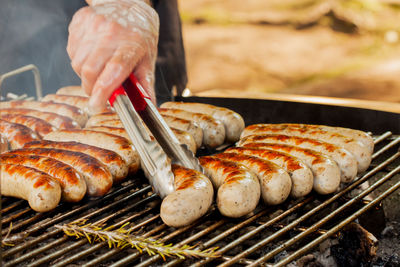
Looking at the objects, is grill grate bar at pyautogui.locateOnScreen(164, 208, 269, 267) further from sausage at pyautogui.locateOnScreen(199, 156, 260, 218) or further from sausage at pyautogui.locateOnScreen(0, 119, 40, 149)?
sausage at pyautogui.locateOnScreen(0, 119, 40, 149)

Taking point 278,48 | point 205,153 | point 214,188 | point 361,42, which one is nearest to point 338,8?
point 361,42

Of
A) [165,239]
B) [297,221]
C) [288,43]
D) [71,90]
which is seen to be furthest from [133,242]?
[288,43]

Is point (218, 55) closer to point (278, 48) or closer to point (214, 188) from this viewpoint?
point (278, 48)

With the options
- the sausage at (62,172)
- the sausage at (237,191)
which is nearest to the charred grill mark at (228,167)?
the sausage at (237,191)

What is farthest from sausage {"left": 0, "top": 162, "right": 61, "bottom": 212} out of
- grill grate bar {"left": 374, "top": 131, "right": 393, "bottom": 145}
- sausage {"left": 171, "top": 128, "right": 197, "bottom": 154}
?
grill grate bar {"left": 374, "top": 131, "right": 393, "bottom": 145}

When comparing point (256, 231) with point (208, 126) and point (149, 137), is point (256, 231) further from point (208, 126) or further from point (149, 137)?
point (208, 126)

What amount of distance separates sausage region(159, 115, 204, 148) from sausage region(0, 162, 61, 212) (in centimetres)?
110

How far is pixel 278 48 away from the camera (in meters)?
10.2

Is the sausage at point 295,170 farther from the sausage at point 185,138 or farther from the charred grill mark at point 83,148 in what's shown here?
the charred grill mark at point 83,148

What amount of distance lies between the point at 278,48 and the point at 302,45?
→ 55 cm

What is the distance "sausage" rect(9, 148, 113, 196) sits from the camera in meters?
2.47

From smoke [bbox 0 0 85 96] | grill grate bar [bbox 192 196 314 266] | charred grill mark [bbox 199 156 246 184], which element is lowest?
grill grate bar [bbox 192 196 314 266]

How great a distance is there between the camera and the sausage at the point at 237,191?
7.29 ft

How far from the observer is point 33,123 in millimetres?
3363
